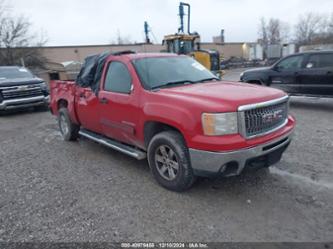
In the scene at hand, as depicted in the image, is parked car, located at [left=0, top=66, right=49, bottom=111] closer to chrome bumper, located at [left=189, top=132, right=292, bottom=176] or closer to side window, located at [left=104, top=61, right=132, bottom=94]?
side window, located at [left=104, top=61, right=132, bottom=94]

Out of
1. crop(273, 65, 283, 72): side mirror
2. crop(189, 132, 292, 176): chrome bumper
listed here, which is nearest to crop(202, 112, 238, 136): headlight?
crop(189, 132, 292, 176): chrome bumper

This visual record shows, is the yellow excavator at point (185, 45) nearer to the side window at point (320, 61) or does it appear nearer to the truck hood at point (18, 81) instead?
the side window at point (320, 61)

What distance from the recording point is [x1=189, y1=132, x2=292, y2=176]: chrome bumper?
320 centimetres

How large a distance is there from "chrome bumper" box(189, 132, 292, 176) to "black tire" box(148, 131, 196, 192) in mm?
170

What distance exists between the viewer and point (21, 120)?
955 cm

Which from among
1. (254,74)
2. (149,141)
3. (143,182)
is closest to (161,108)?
(149,141)

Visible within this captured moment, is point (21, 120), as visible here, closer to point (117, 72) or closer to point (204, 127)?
point (117, 72)

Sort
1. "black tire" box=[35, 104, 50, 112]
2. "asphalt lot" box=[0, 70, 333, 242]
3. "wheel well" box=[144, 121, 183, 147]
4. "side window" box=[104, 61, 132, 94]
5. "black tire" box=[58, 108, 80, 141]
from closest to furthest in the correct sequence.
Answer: "asphalt lot" box=[0, 70, 333, 242]
"wheel well" box=[144, 121, 183, 147]
"side window" box=[104, 61, 132, 94]
"black tire" box=[58, 108, 80, 141]
"black tire" box=[35, 104, 50, 112]

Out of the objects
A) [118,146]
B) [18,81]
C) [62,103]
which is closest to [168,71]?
[118,146]

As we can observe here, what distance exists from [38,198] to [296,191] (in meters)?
3.39

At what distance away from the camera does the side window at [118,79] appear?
14.5 ft

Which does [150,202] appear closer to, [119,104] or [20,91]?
[119,104]

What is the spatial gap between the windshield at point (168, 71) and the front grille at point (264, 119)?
1299 millimetres

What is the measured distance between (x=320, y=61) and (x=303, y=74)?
581 mm
